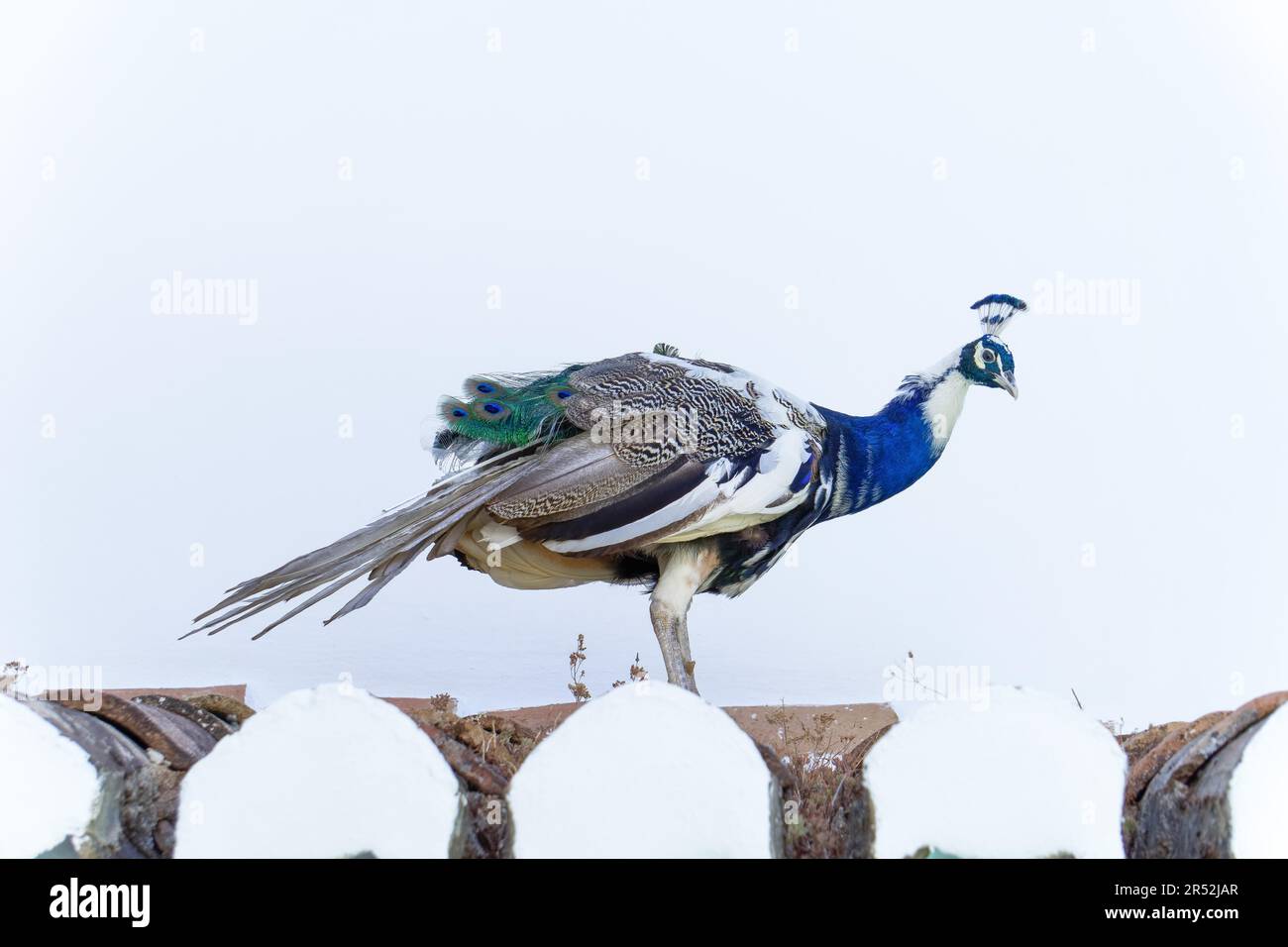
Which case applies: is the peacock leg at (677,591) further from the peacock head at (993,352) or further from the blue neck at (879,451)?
the peacock head at (993,352)

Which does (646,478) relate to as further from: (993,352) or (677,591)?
(993,352)

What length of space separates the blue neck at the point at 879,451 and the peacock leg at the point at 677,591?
420 mm

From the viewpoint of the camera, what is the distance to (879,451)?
4.02 metres

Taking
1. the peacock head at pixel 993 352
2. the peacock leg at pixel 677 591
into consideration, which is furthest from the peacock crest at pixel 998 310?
the peacock leg at pixel 677 591

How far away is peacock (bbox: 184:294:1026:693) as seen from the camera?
3514 mm

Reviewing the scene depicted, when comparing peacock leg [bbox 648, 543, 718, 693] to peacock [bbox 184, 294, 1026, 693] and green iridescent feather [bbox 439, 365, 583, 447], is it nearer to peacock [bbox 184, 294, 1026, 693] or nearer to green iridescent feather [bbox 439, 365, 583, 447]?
peacock [bbox 184, 294, 1026, 693]

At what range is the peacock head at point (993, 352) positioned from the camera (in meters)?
4.03

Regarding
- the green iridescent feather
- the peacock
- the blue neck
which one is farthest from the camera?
the blue neck

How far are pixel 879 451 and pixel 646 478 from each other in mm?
808

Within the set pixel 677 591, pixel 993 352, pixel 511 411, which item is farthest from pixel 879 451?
pixel 511 411

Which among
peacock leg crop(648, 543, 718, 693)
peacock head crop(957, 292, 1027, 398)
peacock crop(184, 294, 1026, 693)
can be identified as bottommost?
peacock leg crop(648, 543, 718, 693)

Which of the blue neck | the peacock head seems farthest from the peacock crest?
the blue neck
